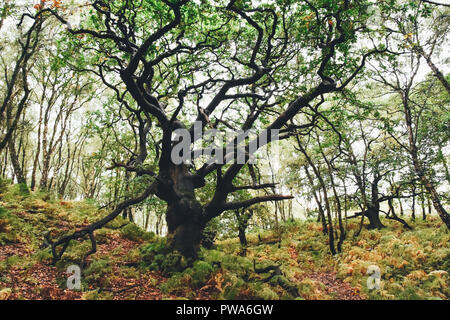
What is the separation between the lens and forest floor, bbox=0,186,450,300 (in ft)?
19.1

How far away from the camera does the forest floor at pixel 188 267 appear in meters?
5.83

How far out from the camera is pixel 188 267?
22.6 feet

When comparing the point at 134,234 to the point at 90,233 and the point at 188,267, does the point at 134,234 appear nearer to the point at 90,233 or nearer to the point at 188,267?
the point at 90,233

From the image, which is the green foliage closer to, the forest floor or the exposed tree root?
the forest floor

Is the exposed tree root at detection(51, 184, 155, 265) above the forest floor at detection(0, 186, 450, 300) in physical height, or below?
above

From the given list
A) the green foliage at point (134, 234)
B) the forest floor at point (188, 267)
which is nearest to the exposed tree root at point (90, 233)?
the forest floor at point (188, 267)

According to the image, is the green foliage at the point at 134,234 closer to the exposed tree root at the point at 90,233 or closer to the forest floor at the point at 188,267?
the forest floor at the point at 188,267

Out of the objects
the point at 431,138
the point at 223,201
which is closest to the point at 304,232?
the point at 431,138

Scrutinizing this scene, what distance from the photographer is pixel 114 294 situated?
5633mm

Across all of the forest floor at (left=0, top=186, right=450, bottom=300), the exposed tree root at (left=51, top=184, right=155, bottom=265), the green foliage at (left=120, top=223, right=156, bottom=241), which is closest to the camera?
the forest floor at (left=0, top=186, right=450, bottom=300)

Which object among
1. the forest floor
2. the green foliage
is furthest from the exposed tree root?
the green foliage

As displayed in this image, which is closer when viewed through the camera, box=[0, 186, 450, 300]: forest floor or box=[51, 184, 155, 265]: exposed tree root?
box=[0, 186, 450, 300]: forest floor

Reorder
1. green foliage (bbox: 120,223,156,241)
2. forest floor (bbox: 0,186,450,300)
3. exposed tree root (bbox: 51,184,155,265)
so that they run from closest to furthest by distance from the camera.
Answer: forest floor (bbox: 0,186,450,300) < exposed tree root (bbox: 51,184,155,265) < green foliage (bbox: 120,223,156,241)
